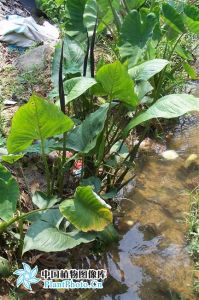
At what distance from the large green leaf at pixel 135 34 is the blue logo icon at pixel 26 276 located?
1.26m

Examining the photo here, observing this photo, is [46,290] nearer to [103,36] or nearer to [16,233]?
[16,233]

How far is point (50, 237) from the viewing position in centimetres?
193

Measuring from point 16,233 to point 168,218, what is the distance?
94 centimetres

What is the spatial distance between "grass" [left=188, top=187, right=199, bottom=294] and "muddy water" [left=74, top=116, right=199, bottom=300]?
4 cm

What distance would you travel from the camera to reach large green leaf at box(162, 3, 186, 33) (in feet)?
8.64

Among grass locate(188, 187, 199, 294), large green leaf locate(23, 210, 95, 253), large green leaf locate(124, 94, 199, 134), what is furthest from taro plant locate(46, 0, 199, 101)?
large green leaf locate(23, 210, 95, 253)

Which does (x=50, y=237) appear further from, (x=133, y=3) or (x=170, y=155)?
(x=133, y=3)

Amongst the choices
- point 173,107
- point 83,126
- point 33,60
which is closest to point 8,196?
point 83,126

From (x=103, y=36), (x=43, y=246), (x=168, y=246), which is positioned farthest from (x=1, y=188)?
(x=103, y=36)

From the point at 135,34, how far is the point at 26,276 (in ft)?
4.78

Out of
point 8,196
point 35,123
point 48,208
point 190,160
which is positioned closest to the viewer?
point 35,123

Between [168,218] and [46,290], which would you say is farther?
[168,218]

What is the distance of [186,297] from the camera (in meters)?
2.15

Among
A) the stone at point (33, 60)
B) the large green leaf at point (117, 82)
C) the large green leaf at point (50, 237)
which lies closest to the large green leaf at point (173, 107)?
the large green leaf at point (117, 82)
